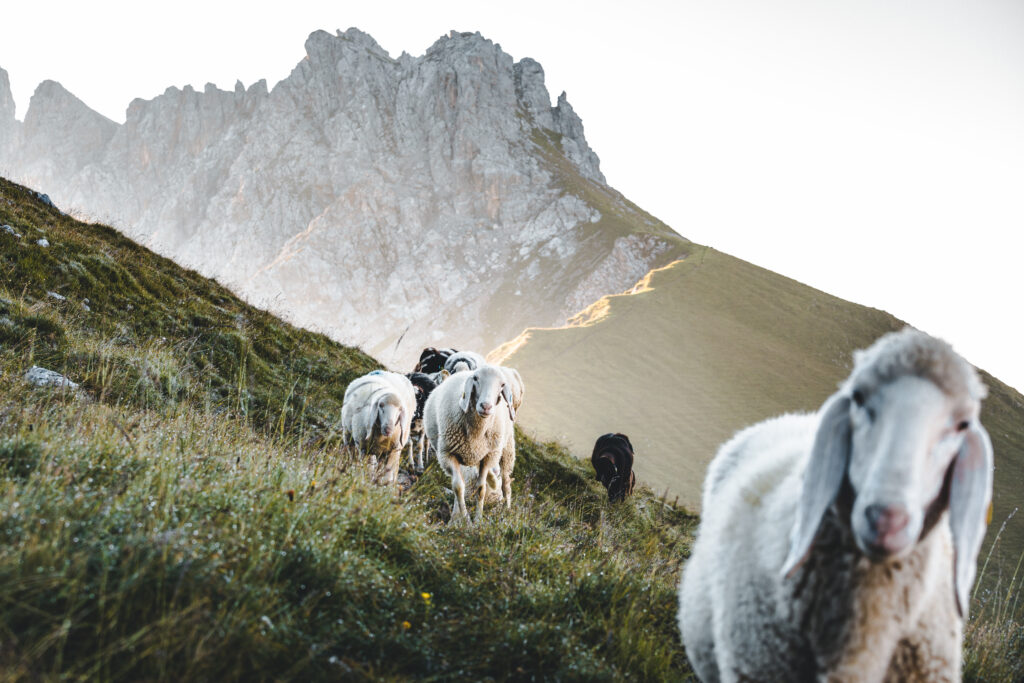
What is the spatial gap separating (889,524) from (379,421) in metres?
6.28

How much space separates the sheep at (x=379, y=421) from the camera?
7.11 m

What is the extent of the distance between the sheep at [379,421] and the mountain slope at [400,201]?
101 metres

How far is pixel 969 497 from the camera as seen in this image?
5.87ft

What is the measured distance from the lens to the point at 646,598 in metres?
3.68

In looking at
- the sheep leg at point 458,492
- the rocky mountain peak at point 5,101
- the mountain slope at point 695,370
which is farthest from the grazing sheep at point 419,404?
the rocky mountain peak at point 5,101

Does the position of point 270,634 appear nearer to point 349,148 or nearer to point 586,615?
point 586,615

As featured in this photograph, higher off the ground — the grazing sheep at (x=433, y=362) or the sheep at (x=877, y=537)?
the sheep at (x=877, y=537)

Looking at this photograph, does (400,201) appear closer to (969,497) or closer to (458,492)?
(458,492)

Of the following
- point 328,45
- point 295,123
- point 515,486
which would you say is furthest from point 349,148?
point 515,486

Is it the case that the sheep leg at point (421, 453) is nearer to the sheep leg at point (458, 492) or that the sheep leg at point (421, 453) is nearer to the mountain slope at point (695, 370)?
the sheep leg at point (458, 492)

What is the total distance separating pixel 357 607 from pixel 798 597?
2.02m

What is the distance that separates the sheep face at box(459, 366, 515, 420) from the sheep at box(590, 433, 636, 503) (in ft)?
15.2

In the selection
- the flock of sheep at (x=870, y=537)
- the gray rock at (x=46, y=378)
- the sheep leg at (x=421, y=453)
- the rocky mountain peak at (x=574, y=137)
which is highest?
the rocky mountain peak at (x=574, y=137)

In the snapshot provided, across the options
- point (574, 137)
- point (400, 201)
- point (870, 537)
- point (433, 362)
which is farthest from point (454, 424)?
point (574, 137)
